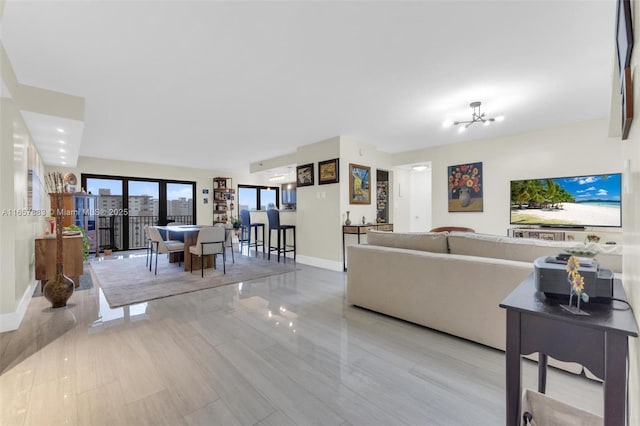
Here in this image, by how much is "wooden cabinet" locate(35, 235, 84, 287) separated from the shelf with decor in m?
4.92

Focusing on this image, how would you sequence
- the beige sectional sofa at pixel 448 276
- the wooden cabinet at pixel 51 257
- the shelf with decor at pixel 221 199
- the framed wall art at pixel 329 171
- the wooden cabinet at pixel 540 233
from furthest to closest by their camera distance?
the shelf with decor at pixel 221 199 < the framed wall art at pixel 329 171 < the wooden cabinet at pixel 540 233 < the wooden cabinet at pixel 51 257 < the beige sectional sofa at pixel 448 276

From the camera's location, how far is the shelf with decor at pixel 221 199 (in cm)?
887

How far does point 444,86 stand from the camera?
302cm

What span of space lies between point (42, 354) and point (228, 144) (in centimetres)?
431

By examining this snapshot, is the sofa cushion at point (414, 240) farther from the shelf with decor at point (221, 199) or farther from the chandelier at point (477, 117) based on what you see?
the shelf with decor at point (221, 199)

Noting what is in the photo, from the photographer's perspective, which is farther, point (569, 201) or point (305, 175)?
point (305, 175)

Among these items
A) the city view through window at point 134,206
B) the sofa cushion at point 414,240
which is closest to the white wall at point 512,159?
the sofa cushion at point 414,240

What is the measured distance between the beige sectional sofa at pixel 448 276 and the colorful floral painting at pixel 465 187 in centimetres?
329

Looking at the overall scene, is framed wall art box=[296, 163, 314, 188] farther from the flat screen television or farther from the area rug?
the flat screen television


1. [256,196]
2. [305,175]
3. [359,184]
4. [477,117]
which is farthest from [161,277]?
[256,196]

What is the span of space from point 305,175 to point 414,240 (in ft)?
10.9

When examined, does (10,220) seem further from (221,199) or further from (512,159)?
(512,159)

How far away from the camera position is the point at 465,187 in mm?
5434

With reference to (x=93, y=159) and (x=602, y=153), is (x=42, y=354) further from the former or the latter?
(x=602, y=153)
